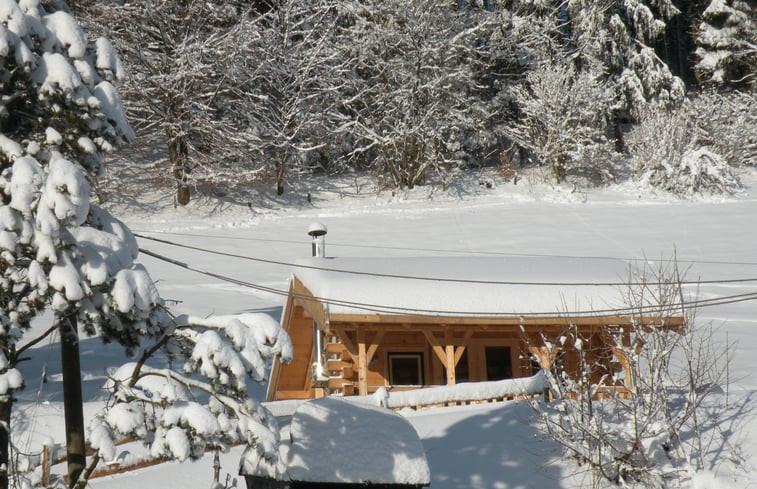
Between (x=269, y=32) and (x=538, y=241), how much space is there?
14909 millimetres

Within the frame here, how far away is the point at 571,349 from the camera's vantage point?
43.7 feet

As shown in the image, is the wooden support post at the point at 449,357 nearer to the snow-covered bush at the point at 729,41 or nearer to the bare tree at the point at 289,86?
the bare tree at the point at 289,86

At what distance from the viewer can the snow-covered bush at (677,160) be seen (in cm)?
3125

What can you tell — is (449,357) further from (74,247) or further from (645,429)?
(74,247)

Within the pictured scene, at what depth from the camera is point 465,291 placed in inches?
515

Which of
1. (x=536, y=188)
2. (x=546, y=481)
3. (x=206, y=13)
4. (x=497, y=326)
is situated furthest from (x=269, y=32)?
(x=546, y=481)

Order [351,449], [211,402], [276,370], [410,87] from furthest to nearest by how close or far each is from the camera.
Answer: [410,87], [276,370], [211,402], [351,449]

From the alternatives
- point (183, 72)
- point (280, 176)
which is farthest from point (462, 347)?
point (280, 176)

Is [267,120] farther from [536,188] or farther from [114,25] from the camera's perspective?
[536,188]

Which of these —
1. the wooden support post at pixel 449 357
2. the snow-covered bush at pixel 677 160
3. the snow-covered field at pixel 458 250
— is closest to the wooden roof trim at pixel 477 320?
the wooden support post at pixel 449 357

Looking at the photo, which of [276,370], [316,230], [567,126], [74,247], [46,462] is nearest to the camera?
[74,247]

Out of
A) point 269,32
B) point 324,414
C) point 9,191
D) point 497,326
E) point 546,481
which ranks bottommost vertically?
point 546,481

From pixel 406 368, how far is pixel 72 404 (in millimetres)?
Answer: 9425

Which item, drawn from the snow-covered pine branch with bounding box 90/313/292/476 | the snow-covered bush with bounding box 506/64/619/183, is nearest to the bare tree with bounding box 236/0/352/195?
the snow-covered bush with bounding box 506/64/619/183
